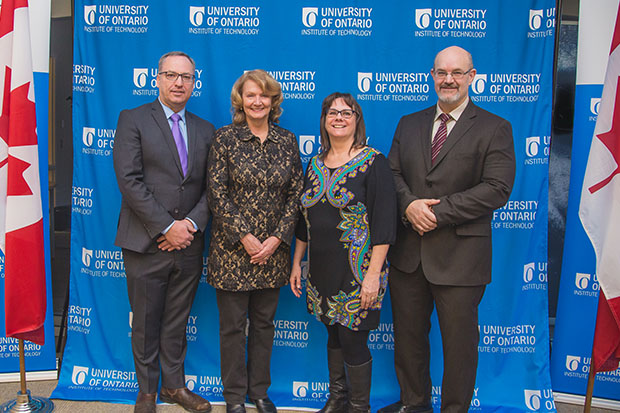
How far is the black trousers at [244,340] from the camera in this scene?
250 cm

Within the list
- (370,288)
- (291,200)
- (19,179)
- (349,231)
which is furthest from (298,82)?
(19,179)

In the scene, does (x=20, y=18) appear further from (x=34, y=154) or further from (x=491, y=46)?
(x=491, y=46)

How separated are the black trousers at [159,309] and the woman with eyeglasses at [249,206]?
0.73 ft

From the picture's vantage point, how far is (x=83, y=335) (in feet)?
9.97

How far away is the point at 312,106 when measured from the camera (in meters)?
2.97

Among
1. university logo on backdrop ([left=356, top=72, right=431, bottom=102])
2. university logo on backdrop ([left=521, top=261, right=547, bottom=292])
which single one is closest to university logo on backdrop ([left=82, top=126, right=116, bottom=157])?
university logo on backdrop ([left=356, top=72, right=431, bottom=102])

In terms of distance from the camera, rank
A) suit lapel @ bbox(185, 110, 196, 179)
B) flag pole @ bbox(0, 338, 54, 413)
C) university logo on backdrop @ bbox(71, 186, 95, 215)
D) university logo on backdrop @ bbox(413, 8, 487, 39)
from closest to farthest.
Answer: suit lapel @ bbox(185, 110, 196, 179) < flag pole @ bbox(0, 338, 54, 413) < university logo on backdrop @ bbox(413, 8, 487, 39) < university logo on backdrop @ bbox(71, 186, 95, 215)

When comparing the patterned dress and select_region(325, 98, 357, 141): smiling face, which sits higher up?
select_region(325, 98, 357, 141): smiling face

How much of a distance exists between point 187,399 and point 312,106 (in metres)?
1.89

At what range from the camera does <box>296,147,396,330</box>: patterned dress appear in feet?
7.39

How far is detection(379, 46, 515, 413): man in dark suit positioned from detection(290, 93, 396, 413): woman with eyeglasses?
165 millimetres

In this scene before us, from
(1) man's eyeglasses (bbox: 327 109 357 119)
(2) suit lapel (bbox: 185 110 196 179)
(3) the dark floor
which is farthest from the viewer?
(3) the dark floor

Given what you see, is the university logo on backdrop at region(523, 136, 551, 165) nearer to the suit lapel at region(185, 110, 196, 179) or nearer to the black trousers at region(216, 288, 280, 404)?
the black trousers at region(216, 288, 280, 404)

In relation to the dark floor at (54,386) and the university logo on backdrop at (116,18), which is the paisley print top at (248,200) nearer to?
the dark floor at (54,386)
